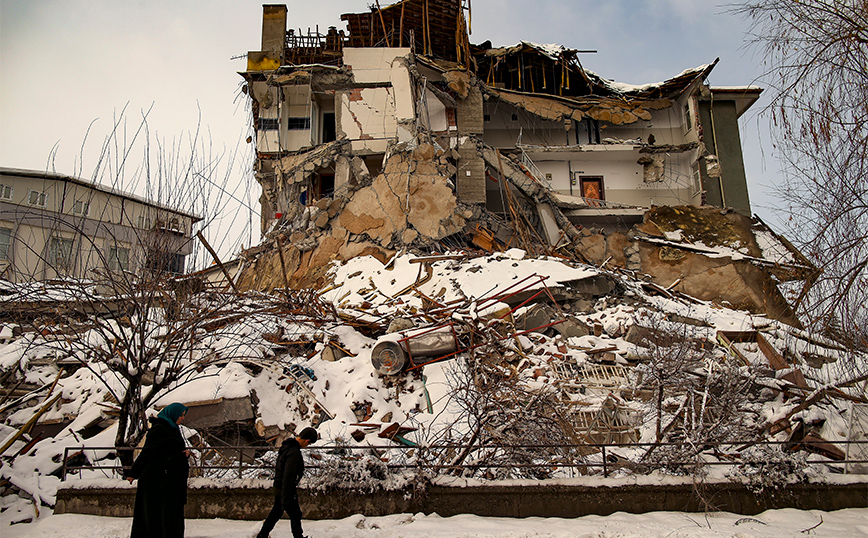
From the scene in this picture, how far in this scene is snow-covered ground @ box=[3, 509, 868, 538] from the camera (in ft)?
14.8

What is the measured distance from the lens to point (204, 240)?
7.32 metres

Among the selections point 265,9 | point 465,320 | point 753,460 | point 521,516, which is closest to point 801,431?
point 753,460

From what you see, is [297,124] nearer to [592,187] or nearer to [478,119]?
[478,119]

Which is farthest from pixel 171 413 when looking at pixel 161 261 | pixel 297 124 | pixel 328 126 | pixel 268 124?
pixel 328 126

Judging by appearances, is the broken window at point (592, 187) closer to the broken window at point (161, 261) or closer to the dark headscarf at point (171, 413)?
the broken window at point (161, 261)

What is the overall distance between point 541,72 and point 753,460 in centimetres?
2078

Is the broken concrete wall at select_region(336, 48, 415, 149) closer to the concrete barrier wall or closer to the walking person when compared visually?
the concrete barrier wall

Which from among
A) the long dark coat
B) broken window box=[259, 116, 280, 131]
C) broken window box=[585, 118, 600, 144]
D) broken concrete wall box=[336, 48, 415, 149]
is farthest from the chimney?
the long dark coat

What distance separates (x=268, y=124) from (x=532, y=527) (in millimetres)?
17732

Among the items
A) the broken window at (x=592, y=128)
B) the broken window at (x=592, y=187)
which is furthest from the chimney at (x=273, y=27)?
the broken window at (x=592, y=187)

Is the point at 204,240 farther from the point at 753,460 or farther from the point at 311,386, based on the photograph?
the point at 753,460

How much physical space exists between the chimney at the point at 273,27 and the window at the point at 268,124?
10.2 feet

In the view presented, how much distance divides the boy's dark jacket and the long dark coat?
0.77 metres

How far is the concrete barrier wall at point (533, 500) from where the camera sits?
4.89m
